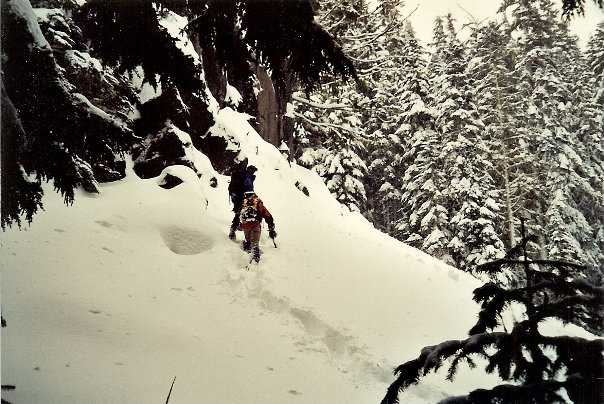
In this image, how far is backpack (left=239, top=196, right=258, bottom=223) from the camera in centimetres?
832

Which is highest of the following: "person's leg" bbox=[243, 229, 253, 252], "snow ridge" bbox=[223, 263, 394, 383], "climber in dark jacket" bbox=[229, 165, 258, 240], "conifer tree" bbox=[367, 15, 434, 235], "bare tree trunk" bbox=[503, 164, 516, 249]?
"conifer tree" bbox=[367, 15, 434, 235]

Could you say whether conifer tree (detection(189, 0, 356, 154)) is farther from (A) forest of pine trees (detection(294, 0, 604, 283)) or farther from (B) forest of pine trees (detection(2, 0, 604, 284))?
(A) forest of pine trees (detection(294, 0, 604, 283))

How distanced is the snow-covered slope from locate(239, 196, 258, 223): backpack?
72 centimetres

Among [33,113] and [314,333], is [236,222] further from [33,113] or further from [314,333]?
[33,113]

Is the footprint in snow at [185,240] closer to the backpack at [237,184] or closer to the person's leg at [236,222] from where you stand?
the person's leg at [236,222]

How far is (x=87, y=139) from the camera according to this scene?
3750 millimetres

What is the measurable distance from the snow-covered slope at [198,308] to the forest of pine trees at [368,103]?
3.68ft

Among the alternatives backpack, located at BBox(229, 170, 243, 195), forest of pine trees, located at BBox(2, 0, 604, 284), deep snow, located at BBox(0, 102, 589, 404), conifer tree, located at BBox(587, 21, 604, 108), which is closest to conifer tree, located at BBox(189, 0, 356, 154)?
forest of pine trees, located at BBox(2, 0, 604, 284)

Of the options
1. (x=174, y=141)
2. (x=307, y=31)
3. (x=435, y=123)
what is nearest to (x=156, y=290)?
(x=307, y=31)

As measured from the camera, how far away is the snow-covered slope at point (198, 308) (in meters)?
3.75

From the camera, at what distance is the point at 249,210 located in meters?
8.39

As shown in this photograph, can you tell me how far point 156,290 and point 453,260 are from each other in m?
16.1

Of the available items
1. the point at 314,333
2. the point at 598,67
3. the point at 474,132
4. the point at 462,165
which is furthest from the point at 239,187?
the point at 474,132

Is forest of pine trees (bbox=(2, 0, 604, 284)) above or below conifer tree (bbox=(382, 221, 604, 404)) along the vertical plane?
above
